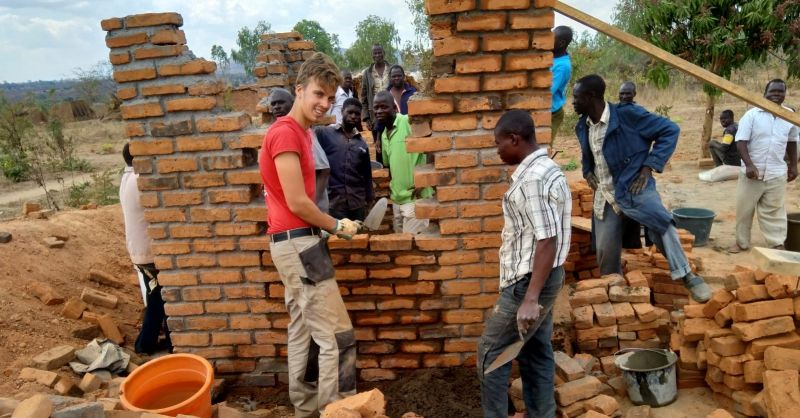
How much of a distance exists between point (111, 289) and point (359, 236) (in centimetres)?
295

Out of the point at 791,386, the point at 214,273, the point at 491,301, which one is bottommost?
the point at 791,386

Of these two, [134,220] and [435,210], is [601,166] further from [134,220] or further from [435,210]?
[134,220]

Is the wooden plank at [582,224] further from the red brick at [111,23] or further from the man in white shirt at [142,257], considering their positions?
the red brick at [111,23]

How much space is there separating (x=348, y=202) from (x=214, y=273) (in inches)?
49.1

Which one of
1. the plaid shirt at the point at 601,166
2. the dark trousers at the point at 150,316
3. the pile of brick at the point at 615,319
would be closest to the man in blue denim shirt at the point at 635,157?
the plaid shirt at the point at 601,166

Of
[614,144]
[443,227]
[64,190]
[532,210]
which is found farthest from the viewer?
[64,190]

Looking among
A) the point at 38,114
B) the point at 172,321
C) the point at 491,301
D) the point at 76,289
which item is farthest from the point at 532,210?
the point at 38,114

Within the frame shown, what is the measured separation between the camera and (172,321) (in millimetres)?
3494

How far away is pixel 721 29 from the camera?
26.4 ft

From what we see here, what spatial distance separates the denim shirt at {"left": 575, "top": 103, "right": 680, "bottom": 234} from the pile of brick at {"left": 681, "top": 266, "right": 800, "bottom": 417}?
71 centimetres

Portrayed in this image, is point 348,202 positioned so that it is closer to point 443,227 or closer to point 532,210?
point 443,227

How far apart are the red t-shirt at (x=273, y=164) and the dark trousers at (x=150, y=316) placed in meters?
1.64

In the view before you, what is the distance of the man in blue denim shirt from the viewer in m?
3.64

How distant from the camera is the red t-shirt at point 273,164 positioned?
2.57 metres
